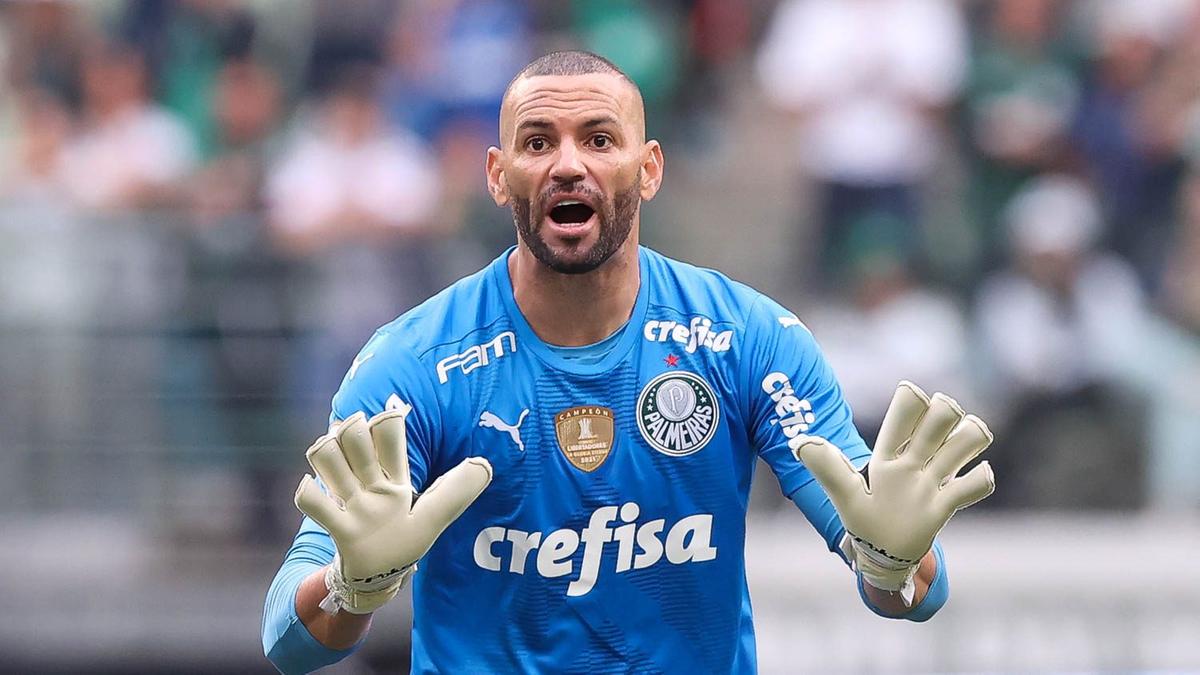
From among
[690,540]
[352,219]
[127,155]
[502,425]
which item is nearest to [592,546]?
[690,540]

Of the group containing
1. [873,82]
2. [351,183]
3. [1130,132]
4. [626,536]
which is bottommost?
[626,536]

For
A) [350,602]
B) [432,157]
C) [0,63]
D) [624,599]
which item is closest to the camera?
[350,602]

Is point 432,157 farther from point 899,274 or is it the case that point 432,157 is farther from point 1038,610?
point 1038,610

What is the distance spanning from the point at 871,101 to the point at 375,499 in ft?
23.1

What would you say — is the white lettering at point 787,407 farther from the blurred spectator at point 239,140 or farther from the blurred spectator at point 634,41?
the blurred spectator at point 634,41

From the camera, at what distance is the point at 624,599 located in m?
5.16

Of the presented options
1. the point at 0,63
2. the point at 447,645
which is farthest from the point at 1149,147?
the point at 447,645

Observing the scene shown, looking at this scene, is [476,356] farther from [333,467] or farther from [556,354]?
[333,467]

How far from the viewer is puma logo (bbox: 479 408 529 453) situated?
16.8 ft

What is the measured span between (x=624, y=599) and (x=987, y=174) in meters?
6.82

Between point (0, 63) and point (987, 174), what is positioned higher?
point (0, 63)

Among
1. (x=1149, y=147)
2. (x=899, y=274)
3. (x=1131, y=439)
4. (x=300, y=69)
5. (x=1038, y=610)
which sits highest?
(x=300, y=69)

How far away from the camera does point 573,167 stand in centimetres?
507

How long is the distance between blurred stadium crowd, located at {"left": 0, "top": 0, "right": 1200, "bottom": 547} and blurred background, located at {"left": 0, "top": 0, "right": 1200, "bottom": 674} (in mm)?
20
